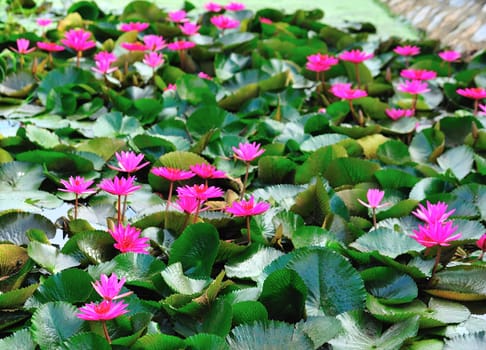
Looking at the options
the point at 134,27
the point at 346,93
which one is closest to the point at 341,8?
the point at 134,27

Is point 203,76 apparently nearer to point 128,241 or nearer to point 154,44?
point 154,44

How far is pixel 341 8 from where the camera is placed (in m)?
4.95

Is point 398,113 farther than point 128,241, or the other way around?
point 398,113

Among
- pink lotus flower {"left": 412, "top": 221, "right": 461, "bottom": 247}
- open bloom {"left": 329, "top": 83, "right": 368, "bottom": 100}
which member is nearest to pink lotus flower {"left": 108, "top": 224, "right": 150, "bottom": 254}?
pink lotus flower {"left": 412, "top": 221, "right": 461, "bottom": 247}

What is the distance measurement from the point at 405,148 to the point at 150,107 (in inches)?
37.6

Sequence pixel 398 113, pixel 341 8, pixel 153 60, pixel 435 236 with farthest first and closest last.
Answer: pixel 341 8, pixel 153 60, pixel 398 113, pixel 435 236

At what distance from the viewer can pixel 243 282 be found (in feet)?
5.99

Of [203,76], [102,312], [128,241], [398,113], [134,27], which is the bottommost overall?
[134,27]

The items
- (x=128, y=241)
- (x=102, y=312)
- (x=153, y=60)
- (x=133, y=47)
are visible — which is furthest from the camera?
(x=133, y=47)

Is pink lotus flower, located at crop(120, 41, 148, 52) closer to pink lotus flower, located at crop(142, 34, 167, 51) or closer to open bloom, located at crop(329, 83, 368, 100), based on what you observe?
pink lotus flower, located at crop(142, 34, 167, 51)

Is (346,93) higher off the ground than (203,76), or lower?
higher

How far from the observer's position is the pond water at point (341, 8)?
455 cm

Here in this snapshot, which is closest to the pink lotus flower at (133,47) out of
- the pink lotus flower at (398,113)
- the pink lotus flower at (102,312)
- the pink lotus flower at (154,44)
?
the pink lotus flower at (154,44)

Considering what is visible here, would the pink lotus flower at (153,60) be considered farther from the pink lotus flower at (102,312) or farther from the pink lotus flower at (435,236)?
the pink lotus flower at (102,312)
